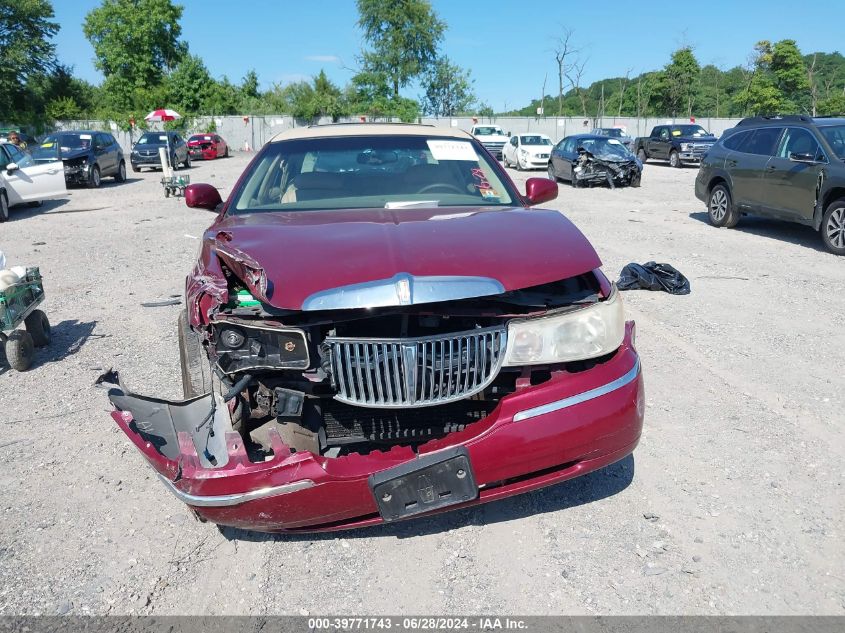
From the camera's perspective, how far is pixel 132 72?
6141cm

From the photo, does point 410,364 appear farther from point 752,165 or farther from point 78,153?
point 78,153

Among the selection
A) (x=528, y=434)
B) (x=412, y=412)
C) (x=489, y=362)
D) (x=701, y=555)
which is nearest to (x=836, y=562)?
(x=701, y=555)

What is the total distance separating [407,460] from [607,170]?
18094 mm

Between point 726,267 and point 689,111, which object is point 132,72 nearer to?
point 689,111

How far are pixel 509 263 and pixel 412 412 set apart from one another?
0.73 m

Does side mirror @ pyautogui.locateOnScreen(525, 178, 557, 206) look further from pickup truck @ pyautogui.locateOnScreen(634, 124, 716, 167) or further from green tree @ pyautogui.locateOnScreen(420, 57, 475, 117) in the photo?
green tree @ pyautogui.locateOnScreen(420, 57, 475, 117)

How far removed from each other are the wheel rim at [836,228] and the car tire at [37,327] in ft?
31.1

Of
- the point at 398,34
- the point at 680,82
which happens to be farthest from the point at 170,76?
the point at 680,82

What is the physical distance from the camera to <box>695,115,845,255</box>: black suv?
31.0 feet

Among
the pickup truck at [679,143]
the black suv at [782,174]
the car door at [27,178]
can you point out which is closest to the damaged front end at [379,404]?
the black suv at [782,174]

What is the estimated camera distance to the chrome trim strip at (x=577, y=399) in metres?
2.67

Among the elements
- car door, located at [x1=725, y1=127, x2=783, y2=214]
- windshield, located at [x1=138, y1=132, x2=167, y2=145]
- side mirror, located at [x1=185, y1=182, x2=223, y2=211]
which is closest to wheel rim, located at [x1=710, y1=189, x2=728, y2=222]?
car door, located at [x1=725, y1=127, x2=783, y2=214]

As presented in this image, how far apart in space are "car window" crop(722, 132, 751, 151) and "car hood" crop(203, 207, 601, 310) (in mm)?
9375

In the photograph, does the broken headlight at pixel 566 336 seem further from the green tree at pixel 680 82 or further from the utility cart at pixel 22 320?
the green tree at pixel 680 82
